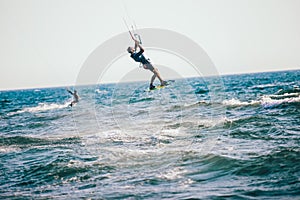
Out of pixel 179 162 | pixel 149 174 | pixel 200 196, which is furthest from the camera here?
pixel 179 162

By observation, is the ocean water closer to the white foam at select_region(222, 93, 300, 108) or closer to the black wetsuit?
the black wetsuit

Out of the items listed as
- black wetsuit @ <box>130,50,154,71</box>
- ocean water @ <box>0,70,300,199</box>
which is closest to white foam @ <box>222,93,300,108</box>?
ocean water @ <box>0,70,300,199</box>

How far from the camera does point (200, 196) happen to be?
1008 centimetres

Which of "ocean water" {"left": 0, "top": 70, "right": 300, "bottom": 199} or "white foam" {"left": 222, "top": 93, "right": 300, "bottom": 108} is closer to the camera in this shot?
"ocean water" {"left": 0, "top": 70, "right": 300, "bottom": 199}

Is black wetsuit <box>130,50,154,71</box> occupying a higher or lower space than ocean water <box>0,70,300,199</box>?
higher

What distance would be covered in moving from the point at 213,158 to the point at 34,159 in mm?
8766

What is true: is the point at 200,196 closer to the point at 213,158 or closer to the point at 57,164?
the point at 213,158

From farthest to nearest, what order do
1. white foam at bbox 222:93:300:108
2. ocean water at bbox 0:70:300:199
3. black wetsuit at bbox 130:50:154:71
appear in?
white foam at bbox 222:93:300:108 < black wetsuit at bbox 130:50:154:71 < ocean water at bbox 0:70:300:199

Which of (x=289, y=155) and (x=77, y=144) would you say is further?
(x=77, y=144)

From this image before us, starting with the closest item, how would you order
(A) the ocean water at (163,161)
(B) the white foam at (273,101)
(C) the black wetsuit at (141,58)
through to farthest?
1. (A) the ocean water at (163,161)
2. (C) the black wetsuit at (141,58)
3. (B) the white foam at (273,101)

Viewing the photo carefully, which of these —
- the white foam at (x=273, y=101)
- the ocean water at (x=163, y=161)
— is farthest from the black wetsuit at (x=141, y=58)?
the white foam at (x=273, y=101)

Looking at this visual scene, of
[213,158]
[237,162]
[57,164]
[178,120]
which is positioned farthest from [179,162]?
[178,120]

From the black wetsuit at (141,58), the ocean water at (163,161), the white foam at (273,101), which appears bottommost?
the ocean water at (163,161)

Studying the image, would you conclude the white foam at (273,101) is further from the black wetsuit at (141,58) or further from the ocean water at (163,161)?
the black wetsuit at (141,58)
